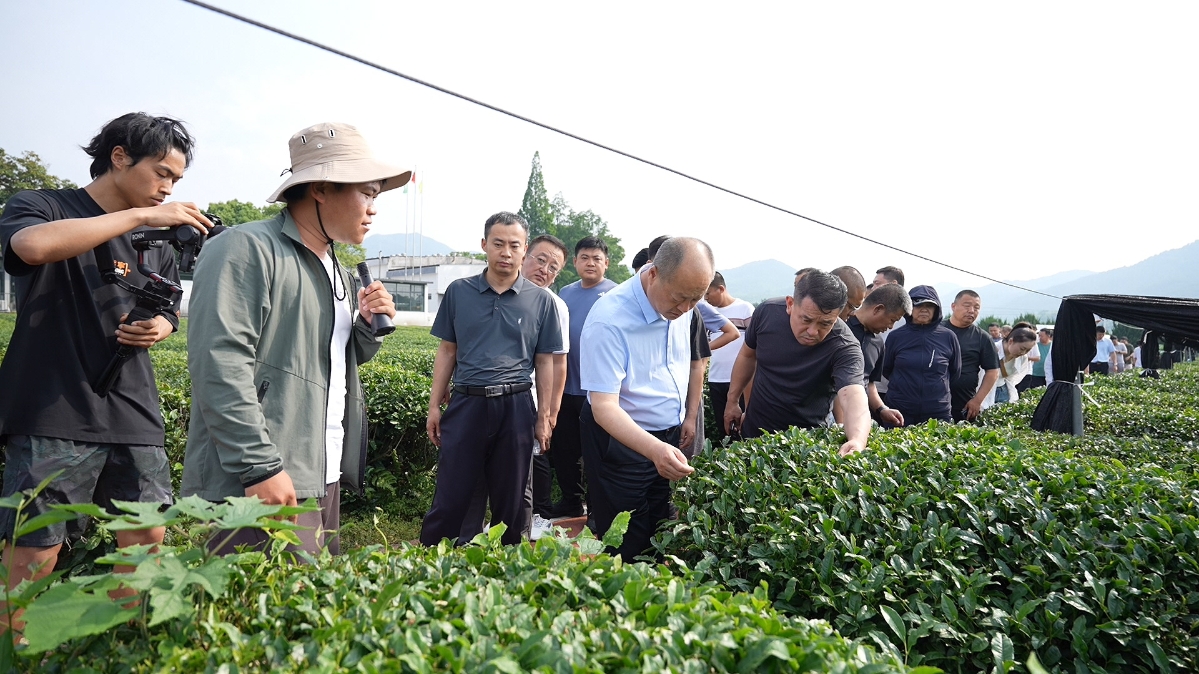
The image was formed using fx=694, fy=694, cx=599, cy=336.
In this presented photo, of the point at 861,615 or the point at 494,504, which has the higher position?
the point at 861,615

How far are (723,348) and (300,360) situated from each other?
4615 mm

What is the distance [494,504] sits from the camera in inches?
166

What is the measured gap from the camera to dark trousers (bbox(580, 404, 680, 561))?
3242 millimetres

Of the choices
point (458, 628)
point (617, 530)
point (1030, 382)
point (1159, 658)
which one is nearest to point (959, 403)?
point (1159, 658)

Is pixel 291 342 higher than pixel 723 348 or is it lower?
higher

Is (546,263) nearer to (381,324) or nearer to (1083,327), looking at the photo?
(381,324)

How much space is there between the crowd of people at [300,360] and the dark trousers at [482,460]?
0.01m

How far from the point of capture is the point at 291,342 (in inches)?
86.2

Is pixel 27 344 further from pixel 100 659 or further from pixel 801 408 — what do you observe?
pixel 801 408

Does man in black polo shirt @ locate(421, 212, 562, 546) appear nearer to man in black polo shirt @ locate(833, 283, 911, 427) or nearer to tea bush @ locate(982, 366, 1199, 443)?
man in black polo shirt @ locate(833, 283, 911, 427)

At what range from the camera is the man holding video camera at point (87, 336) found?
233 centimetres

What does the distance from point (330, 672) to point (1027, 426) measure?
6614mm

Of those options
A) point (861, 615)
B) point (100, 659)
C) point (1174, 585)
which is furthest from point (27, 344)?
point (1174, 585)

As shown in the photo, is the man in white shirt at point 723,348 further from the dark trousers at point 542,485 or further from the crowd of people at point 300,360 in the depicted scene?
the crowd of people at point 300,360
